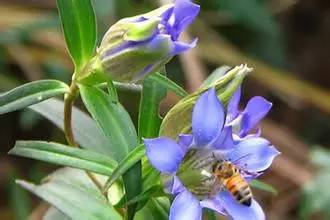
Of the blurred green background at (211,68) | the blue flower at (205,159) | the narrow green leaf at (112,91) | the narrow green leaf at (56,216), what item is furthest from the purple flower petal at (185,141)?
the blurred green background at (211,68)

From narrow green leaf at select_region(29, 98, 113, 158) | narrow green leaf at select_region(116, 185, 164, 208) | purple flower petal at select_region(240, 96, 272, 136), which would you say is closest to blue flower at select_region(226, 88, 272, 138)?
purple flower petal at select_region(240, 96, 272, 136)

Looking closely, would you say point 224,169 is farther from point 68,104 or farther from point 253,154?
point 68,104

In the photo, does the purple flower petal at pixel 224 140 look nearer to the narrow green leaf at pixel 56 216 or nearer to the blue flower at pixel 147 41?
the blue flower at pixel 147 41

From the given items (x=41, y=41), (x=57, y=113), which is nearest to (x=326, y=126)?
(x=41, y=41)

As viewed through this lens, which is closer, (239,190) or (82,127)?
(239,190)

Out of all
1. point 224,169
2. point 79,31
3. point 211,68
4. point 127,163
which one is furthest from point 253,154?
point 211,68

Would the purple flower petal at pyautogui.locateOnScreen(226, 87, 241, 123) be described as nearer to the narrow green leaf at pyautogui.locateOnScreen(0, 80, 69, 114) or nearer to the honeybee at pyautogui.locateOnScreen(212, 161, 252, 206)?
the honeybee at pyautogui.locateOnScreen(212, 161, 252, 206)
